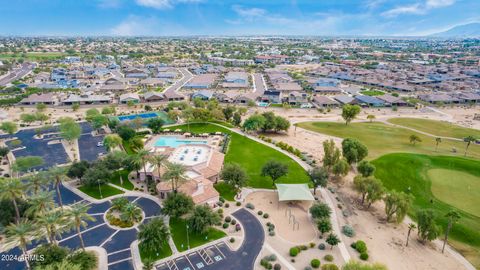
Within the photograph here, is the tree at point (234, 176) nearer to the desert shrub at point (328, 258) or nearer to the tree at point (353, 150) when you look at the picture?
the desert shrub at point (328, 258)

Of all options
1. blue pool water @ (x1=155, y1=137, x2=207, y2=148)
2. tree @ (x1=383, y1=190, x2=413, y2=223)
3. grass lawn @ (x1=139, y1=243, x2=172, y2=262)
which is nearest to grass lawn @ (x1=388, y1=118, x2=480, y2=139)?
tree @ (x1=383, y1=190, x2=413, y2=223)

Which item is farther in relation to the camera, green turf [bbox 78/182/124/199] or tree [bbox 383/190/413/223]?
green turf [bbox 78/182/124/199]

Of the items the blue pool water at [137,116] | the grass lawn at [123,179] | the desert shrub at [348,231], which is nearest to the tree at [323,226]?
the desert shrub at [348,231]

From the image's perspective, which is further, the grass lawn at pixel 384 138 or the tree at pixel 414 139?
the tree at pixel 414 139

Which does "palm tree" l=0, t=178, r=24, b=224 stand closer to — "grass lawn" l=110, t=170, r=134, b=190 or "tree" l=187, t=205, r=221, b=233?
"grass lawn" l=110, t=170, r=134, b=190

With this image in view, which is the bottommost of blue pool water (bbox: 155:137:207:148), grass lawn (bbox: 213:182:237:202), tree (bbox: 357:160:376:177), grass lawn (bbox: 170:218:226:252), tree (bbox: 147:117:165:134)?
grass lawn (bbox: 170:218:226:252)

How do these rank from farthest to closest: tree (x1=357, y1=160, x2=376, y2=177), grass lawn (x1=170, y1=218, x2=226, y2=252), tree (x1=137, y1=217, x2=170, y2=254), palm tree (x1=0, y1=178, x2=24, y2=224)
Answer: tree (x1=357, y1=160, x2=376, y2=177), grass lawn (x1=170, y1=218, x2=226, y2=252), tree (x1=137, y1=217, x2=170, y2=254), palm tree (x1=0, y1=178, x2=24, y2=224)
